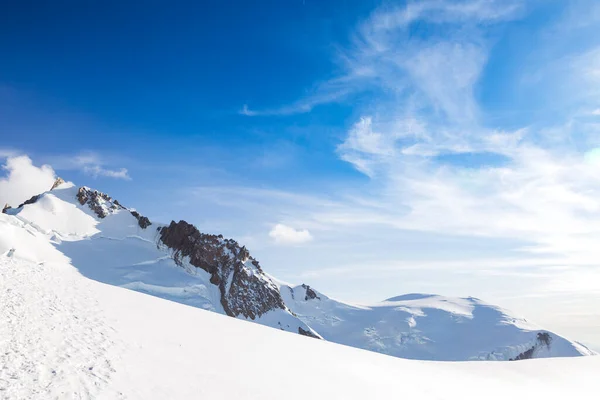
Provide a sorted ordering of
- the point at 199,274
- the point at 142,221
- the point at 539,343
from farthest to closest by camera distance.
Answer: the point at 142,221, the point at 539,343, the point at 199,274

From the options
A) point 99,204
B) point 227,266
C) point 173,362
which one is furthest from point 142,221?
point 173,362

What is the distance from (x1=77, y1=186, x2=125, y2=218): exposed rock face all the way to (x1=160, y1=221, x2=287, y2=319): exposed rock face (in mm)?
31878

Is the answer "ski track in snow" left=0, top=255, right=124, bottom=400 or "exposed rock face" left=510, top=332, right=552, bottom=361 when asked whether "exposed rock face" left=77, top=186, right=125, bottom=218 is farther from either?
"exposed rock face" left=510, top=332, right=552, bottom=361

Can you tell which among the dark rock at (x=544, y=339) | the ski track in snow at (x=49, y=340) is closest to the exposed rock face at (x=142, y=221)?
the ski track in snow at (x=49, y=340)

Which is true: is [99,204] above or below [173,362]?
above

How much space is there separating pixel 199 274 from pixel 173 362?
519ft

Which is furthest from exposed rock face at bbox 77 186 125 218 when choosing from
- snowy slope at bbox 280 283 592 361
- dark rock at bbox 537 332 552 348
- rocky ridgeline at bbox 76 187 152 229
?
dark rock at bbox 537 332 552 348

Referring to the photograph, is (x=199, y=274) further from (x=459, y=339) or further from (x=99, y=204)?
(x=459, y=339)

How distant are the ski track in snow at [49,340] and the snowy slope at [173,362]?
0.03 metres

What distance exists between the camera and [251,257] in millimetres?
197000

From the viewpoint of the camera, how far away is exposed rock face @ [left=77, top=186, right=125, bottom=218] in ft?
622

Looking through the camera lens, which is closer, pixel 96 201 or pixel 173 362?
pixel 173 362

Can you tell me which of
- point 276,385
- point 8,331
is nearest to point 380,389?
point 276,385

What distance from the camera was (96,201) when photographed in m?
193
